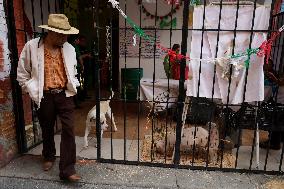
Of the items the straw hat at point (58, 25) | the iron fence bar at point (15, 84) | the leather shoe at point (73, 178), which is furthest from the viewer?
the iron fence bar at point (15, 84)

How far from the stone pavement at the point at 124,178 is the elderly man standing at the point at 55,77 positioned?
27 centimetres

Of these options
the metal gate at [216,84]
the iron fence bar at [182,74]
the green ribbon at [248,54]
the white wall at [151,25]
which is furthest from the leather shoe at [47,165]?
the white wall at [151,25]

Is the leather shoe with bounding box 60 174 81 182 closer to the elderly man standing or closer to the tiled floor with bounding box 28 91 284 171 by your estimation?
the elderly man standing

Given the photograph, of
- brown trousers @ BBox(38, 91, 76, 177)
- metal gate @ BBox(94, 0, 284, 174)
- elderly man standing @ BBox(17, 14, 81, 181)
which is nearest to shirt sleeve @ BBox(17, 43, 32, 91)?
elderly man standing @ BBox(17, 14, 81, 181)

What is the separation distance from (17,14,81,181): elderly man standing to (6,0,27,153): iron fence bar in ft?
1.73

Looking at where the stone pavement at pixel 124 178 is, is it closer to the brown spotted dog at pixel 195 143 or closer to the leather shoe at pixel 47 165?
the leather shoe at pixel 47 165

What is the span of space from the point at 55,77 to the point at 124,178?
1731 mm

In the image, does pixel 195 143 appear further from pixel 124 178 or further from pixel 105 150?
pixel 105 150

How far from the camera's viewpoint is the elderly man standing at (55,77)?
3578 millimetres

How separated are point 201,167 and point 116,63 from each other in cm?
708

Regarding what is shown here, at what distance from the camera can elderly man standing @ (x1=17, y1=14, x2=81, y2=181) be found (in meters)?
3.58

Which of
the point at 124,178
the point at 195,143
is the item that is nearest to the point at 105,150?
the point at 124,178

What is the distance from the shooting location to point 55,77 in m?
3.73

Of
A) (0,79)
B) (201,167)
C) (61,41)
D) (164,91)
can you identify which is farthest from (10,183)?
(164,91)
